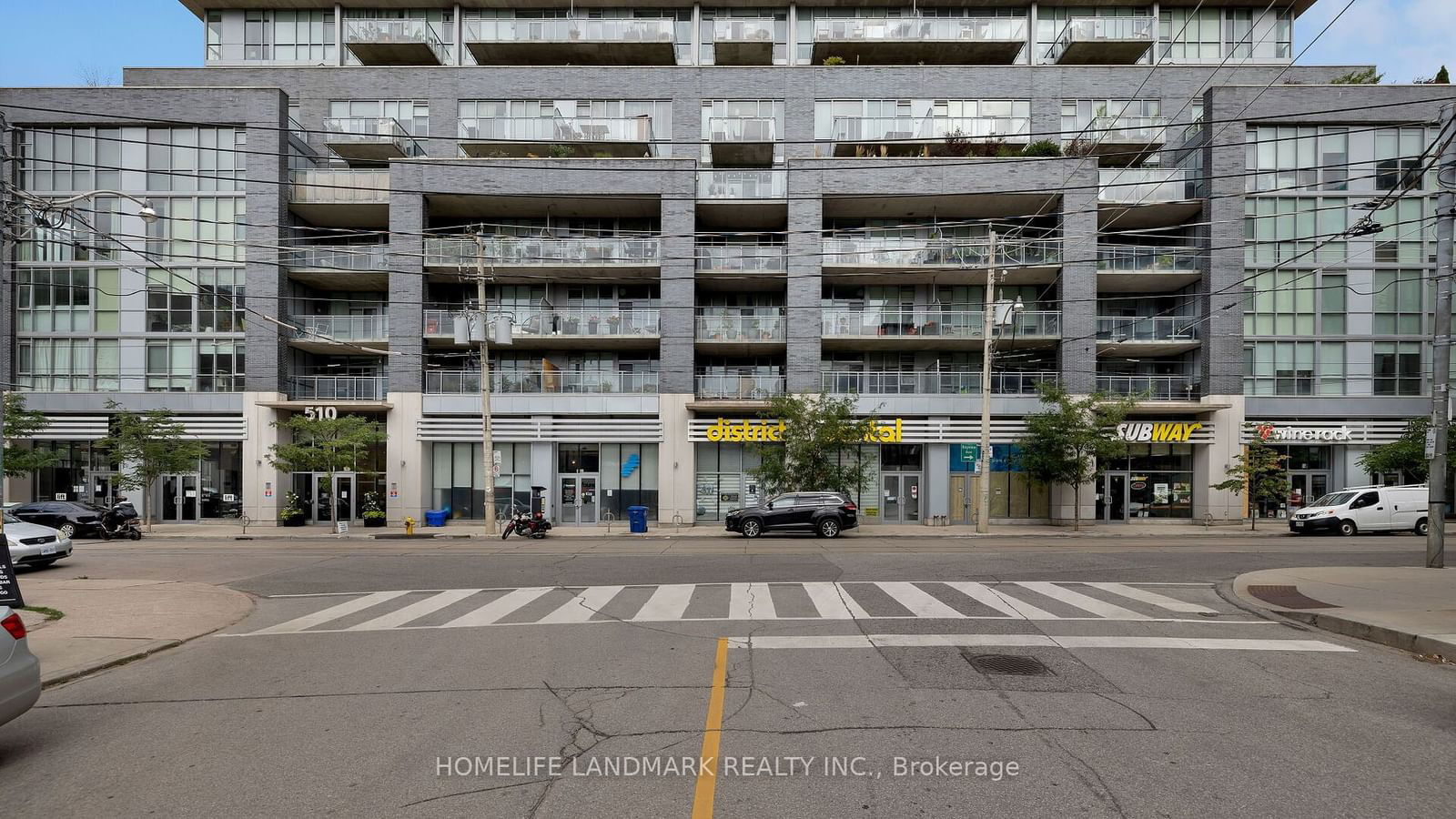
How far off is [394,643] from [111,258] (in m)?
34.3

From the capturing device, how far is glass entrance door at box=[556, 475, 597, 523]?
32.5 meters

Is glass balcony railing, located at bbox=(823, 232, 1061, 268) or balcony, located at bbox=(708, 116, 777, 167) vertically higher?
balcony, located at bbox=(708, 116, 777, 167)

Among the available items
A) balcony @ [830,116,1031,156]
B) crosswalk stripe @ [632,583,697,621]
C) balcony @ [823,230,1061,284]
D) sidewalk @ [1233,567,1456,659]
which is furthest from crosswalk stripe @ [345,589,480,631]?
balcony @ [830,116,1031,156]

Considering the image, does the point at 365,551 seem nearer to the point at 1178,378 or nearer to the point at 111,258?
the point at 111,258

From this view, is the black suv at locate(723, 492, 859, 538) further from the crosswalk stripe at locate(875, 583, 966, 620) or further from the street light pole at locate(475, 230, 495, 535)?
the crosswalk stripe at locate(875, 583, 966, 620)

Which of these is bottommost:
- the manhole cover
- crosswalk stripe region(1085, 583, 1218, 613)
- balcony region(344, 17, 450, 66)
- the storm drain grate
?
crosswalk stripe region(1085, 583, 1218, 613)

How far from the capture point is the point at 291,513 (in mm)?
31250

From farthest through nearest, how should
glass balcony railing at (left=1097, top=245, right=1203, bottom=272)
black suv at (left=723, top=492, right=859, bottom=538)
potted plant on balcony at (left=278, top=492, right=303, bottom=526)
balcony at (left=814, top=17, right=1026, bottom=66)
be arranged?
balcony at (left=814, top=17, right=1026, bottom=66) < glass balcony railing at (left=1097, top=245, right=1203, bottom=272) < potted plant on balcony at (left=278, top=492, right=303, bottom=526) < black suv at (left=723, top=492, right=859, bottom=538)

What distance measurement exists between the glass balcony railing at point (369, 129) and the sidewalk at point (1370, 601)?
34.3m

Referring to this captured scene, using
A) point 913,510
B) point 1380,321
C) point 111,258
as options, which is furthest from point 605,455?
point 1380,321

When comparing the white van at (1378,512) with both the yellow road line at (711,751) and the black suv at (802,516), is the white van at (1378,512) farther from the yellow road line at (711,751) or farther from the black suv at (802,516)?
the yellow road line at (711,751)

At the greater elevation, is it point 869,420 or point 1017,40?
point 1017,40

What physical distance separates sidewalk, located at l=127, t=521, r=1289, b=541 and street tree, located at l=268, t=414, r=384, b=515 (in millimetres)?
2569

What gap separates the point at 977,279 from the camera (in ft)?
109
